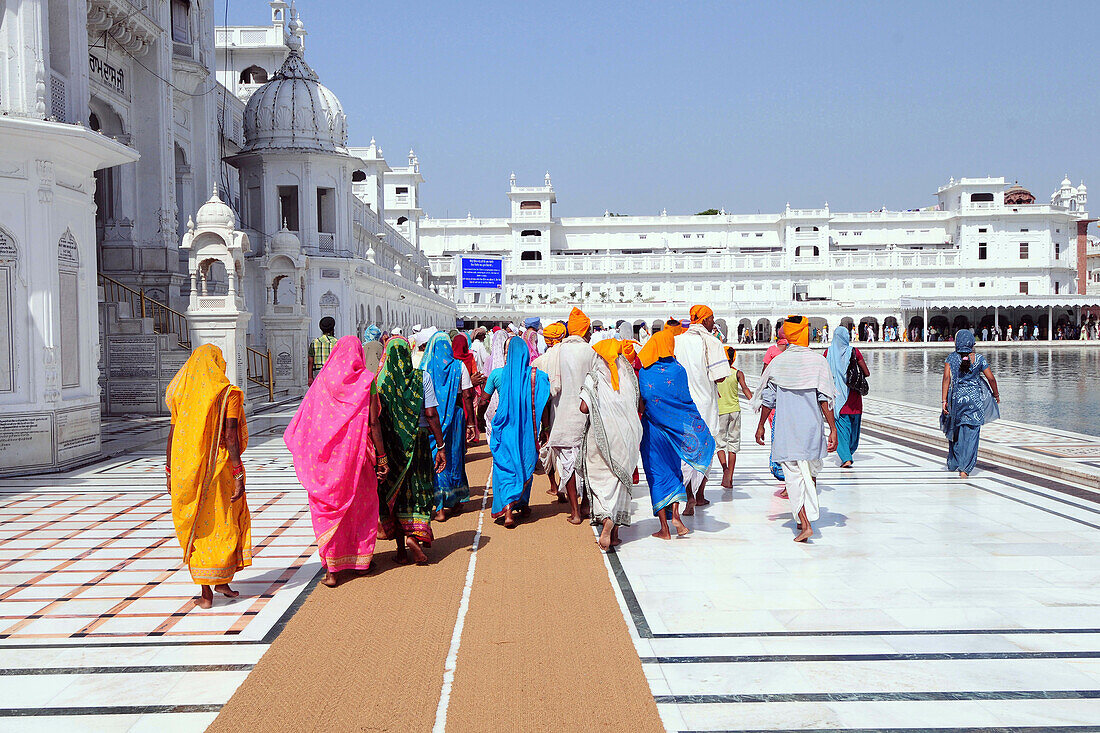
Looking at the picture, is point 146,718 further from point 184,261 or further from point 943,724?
point 184,261

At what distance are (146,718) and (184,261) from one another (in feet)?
49.6

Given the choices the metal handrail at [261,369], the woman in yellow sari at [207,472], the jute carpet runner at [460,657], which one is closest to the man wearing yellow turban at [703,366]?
the jute carpet runner at [460,657]

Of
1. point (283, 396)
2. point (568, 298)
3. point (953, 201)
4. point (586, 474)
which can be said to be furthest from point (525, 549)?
point (953, 201)

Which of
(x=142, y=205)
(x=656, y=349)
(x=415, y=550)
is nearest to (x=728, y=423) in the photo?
(x=656, y=349)

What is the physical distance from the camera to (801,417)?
5641 millimetres

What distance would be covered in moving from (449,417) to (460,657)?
2984 millimetres

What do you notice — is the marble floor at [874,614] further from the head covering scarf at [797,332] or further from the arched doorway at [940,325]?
the arched doorway at [940,325]

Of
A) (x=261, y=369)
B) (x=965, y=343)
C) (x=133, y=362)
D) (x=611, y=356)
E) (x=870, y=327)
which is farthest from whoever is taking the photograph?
(x=870, y=327)

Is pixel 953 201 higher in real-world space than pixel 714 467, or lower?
higher

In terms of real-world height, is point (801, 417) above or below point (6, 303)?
below

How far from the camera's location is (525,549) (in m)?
5.46

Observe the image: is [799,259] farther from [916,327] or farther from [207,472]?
[207,472]

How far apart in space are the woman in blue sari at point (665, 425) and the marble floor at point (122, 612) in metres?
2.26

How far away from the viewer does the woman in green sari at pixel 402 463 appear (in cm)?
507
